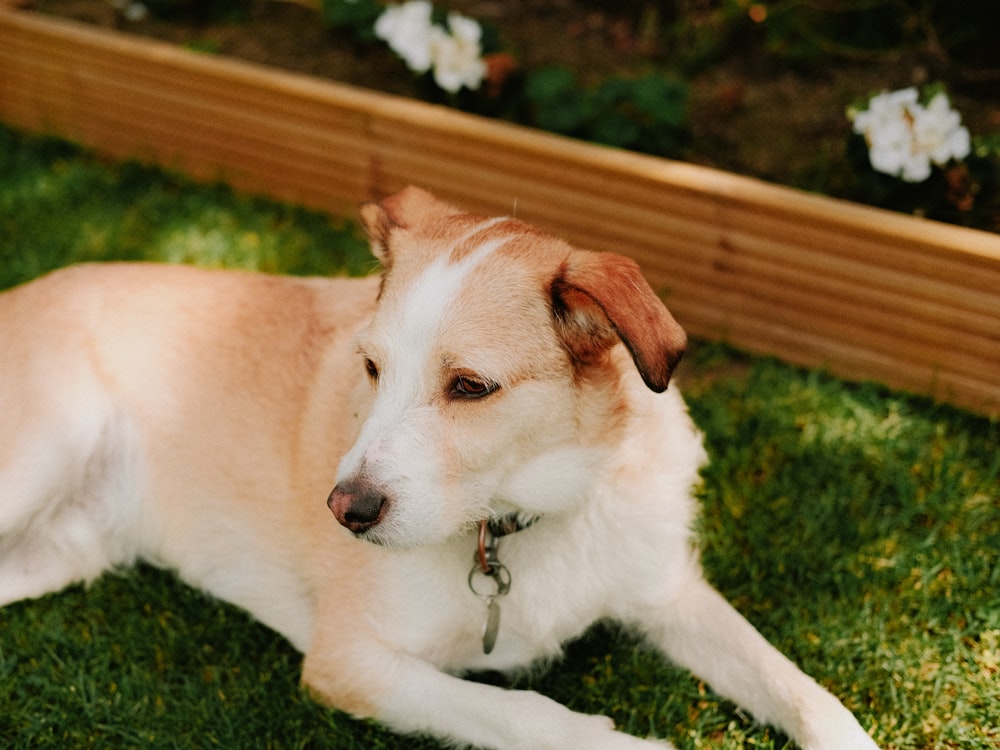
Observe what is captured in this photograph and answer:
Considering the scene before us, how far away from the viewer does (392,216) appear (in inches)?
108

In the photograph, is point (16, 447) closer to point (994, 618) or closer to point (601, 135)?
point (601, 135)

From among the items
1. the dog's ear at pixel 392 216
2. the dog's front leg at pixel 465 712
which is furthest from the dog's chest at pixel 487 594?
the dog's ear at pixel 392 216

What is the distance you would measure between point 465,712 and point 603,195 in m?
2.30

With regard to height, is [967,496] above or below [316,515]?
above

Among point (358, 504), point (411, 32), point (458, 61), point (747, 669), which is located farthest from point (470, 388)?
point (411, 32)

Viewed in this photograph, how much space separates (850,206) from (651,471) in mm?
1553

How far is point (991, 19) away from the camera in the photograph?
14.7 feet

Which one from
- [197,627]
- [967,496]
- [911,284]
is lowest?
[197,627]

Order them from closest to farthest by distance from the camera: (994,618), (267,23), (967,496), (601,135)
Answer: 1. (994,618)
2. (967,496)
3. (601,135)
4. (267,23)

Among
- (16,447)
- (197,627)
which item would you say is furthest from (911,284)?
(16,447)

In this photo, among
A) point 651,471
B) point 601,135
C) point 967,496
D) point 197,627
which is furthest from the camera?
point 601,135

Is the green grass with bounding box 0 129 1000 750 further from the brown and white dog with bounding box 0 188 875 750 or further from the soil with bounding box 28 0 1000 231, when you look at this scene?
the soil with bounding box 28 0 1000 231

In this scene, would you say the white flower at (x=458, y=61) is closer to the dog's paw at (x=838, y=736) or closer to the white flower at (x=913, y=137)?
the white flower at (x=913, y=137)

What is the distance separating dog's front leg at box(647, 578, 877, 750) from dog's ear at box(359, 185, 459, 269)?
140 cm
